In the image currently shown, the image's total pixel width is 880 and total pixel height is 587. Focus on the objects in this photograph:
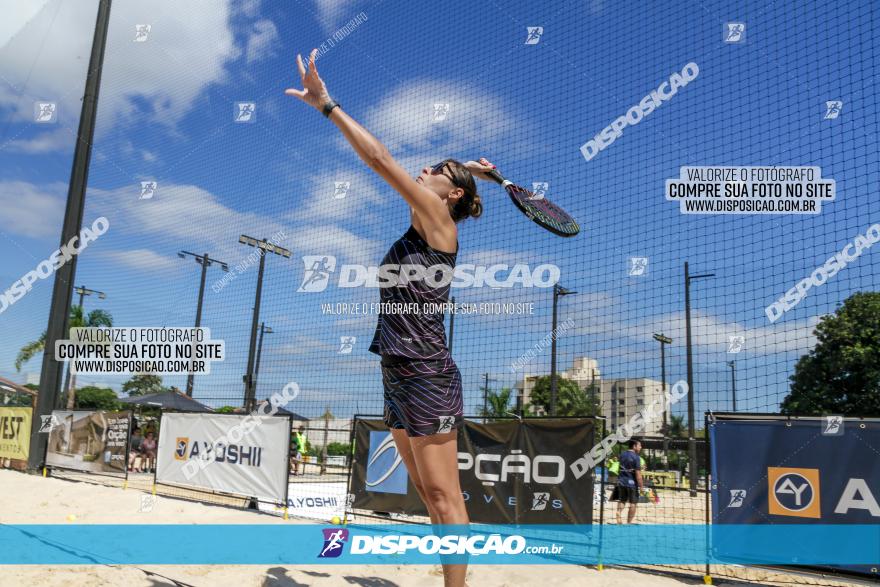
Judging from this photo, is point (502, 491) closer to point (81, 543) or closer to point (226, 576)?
point (226, 576)

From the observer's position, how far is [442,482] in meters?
2.25

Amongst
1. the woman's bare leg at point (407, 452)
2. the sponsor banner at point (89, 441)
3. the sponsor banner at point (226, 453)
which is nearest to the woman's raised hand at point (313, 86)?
the woman's bare leg at point (407, 452)

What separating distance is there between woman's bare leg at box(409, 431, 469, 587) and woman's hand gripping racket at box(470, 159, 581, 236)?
131cm

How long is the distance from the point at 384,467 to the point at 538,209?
4.39 m

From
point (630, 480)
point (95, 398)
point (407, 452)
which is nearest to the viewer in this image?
point (407, 452)

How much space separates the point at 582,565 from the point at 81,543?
387 cm

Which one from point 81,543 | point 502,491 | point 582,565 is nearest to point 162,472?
point 81,543

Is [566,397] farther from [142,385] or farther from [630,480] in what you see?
[142,385]

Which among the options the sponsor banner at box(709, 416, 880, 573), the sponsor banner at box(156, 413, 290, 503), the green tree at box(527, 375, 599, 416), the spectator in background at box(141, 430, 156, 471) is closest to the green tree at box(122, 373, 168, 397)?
the green tree at box(527, 375, 599, 416)

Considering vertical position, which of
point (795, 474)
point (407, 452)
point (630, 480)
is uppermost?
point (407, 452)

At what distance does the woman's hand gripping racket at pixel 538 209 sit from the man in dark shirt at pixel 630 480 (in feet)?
20.9

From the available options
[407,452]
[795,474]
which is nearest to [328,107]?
[407,452]

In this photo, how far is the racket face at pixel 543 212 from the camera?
122 inches

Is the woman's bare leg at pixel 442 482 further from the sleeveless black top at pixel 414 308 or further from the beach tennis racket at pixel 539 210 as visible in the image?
the beach tennis racket at pixel 539 210
